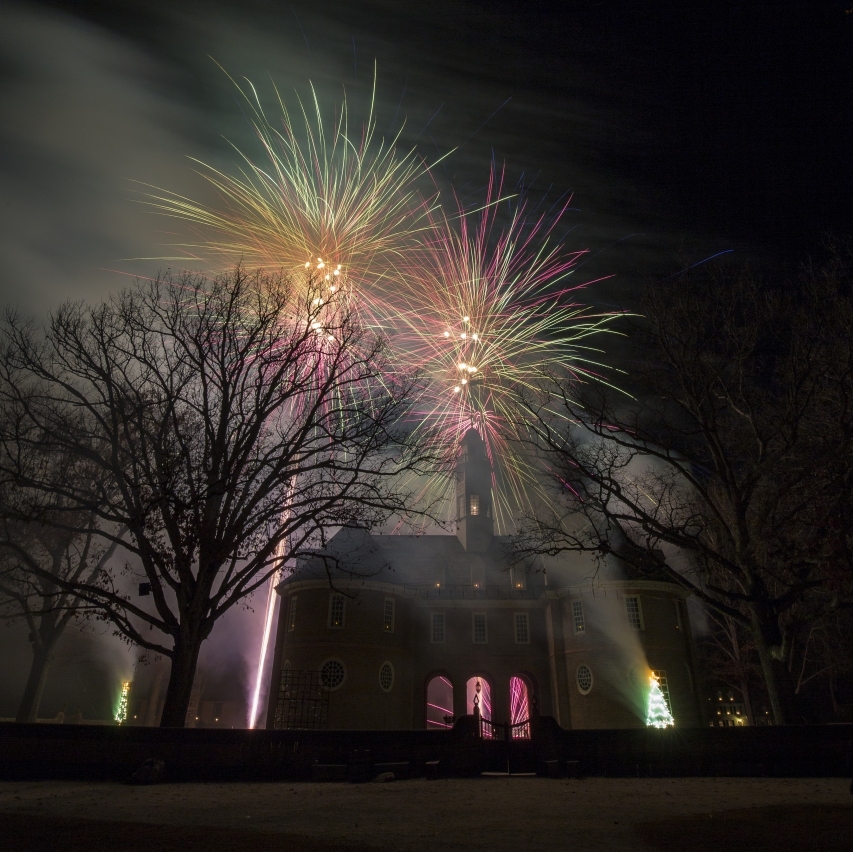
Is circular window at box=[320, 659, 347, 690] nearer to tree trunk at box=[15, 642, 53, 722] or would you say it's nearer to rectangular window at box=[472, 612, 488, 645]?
rectangular window at box=[472, 612, 488, 645]

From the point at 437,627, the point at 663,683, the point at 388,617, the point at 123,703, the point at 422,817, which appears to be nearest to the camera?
the point at 422,817

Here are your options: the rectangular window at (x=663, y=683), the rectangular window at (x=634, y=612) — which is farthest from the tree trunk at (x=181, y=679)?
the rectangular window at (x=663, y=683)

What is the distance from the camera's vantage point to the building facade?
1243 inches

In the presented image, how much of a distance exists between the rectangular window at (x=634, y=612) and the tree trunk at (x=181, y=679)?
26.2 m

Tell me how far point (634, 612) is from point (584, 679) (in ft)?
15.9

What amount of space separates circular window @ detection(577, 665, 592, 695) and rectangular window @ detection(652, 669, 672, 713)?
11.6ft

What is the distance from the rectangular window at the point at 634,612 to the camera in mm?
32375

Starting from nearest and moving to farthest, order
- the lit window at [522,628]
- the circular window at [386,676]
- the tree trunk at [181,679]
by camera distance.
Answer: the tree trunk at [181,679]
the circular window at [386,676]
the lit window at [522,628]

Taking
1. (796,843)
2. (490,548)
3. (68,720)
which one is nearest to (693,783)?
(796,843)

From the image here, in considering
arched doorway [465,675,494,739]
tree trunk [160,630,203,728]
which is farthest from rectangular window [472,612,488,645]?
tree trunk [160,630,203,728]

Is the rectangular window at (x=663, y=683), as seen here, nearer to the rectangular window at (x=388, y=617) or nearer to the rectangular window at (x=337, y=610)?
the rectangular window at (x=388, y=617)

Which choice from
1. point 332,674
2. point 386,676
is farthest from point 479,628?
point 332,674

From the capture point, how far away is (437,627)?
1510 inches

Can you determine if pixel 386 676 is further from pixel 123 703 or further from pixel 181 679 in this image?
pixel 123 703
